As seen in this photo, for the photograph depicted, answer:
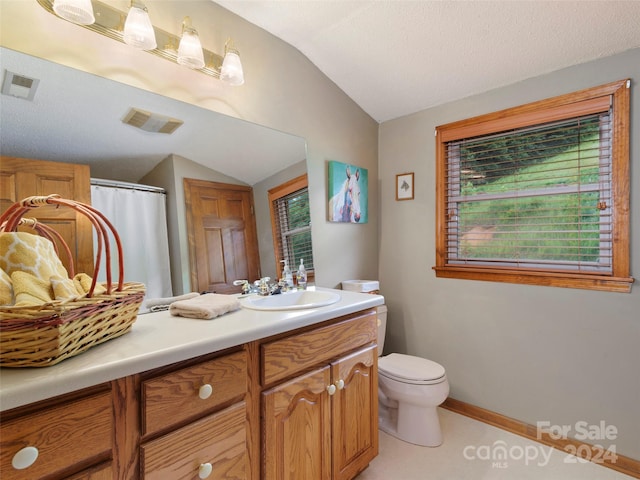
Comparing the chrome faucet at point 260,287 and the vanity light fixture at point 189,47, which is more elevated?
the vanity light fixture at point 189,47

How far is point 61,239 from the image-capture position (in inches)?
42.9

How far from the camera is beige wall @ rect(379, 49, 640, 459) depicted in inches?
65.1

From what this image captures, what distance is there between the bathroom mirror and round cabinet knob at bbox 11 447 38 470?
0.91 m

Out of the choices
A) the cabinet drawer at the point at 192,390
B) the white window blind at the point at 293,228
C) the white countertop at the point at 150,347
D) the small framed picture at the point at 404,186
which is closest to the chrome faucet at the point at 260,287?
the white window blind at the point at 293,228

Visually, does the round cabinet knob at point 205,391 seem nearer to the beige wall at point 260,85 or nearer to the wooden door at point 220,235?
the wooden door at point 220,235

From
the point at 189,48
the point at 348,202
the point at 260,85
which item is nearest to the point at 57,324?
the point at 189,48

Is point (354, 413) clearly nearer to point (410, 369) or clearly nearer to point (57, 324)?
point (410, 369)

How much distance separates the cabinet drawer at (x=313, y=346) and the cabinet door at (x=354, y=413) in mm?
69

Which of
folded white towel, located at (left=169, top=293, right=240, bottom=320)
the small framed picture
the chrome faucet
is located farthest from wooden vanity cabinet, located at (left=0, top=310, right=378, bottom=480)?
the small framed picture

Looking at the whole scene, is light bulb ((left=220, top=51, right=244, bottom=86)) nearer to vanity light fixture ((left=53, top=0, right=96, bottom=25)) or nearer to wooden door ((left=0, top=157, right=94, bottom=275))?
vanity light fixture ((left=53, top=0, right=96, bottom=25))

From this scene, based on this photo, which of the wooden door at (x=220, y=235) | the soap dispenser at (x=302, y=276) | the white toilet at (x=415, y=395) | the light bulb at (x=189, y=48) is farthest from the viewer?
the soap dispenser at (x=302, y=276)

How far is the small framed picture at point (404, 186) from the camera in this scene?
94.5 inches

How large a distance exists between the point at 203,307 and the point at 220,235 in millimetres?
502

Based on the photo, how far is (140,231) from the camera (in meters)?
1.32
